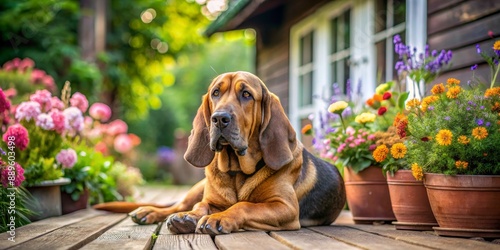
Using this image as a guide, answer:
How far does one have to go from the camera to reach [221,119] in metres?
3.83

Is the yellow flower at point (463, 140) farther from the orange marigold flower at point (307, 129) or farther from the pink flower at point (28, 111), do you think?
the pink flower at point (28, 111)

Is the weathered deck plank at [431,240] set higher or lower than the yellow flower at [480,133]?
lower

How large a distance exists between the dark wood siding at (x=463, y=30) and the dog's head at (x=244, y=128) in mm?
1879

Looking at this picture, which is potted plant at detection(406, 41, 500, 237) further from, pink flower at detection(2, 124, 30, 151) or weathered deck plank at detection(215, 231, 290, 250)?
pink flower at detection(2, 124, 30, 151)

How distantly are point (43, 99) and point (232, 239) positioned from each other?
3.41 meters

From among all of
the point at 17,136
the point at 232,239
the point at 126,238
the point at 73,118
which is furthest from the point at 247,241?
the point at 73,118

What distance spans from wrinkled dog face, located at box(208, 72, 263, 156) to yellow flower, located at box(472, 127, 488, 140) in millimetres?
1389

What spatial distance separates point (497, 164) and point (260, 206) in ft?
4.73

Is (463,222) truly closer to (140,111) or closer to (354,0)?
(354,0)

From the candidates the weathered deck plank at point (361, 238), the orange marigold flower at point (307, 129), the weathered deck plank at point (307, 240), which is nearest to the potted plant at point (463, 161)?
the weathered deck plank at point (361, 238)

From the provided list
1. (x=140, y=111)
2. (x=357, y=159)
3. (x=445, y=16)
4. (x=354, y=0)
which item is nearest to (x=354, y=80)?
(x=354, y=0)

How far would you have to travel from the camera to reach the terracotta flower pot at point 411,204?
410cm

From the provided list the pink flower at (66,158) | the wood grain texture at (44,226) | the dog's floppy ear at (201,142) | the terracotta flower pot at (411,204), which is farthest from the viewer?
the pink flower at (66,158)

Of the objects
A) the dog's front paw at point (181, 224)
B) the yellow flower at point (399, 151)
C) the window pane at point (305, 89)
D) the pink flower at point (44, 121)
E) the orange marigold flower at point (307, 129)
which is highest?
the window pane at point (305, 89)
